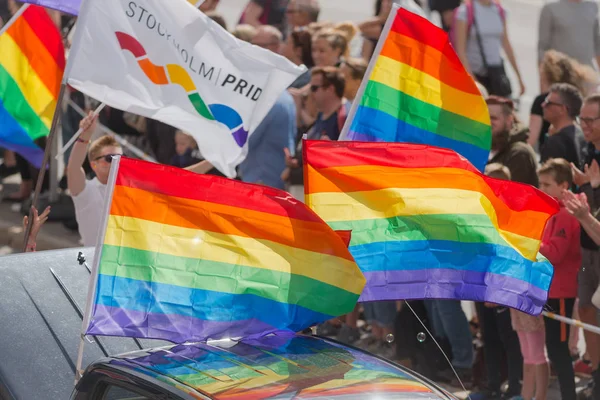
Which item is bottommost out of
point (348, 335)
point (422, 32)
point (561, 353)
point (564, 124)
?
point (348, 335)

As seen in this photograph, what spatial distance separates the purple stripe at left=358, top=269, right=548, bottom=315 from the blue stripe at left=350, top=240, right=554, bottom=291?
0.09 ft

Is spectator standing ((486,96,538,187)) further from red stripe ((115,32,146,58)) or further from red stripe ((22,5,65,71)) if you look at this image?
red stripe ((22,5,65,71))

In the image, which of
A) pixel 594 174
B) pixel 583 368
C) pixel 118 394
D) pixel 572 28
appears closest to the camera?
pixel 118 394

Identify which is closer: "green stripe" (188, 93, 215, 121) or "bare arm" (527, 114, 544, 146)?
"green stripe" (188, 93, 215, 121)

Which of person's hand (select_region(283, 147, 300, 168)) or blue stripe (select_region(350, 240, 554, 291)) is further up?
blue stripe (select_region(350, 240, 554, 291))

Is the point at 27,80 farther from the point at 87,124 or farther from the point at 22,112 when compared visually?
the point at 87,124

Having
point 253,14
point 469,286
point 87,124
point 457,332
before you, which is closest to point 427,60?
point 469,286

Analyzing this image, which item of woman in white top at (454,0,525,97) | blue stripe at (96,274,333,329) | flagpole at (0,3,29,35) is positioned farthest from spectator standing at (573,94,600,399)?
flagpole at (0,3,29,35)

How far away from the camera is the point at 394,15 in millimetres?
7523

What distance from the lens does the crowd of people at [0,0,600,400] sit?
309 inches

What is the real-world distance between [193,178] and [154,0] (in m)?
2.06

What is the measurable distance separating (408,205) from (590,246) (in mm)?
2126

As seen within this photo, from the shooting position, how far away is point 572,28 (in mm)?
11680

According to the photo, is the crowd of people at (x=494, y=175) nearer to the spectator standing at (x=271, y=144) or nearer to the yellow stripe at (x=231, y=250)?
the spectator standing at (x=271, y=144)
